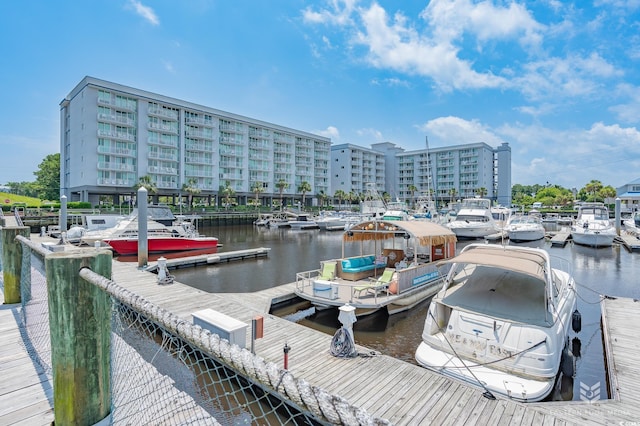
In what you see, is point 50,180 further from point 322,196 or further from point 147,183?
point 322,196

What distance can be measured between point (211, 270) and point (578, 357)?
17858mm

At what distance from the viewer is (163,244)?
25.8m

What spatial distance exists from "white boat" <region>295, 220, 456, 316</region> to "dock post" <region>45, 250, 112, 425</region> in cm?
903

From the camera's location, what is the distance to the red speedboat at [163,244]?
23.7 meters

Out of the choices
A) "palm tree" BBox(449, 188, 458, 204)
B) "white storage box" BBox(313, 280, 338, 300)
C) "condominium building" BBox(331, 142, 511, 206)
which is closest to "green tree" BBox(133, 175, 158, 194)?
"white storage box" BBox(313, 280, 338, 300)

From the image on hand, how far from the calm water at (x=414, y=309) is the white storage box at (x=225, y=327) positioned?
4.78m

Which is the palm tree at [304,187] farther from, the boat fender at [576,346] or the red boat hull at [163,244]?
the boat fender at [576,346]

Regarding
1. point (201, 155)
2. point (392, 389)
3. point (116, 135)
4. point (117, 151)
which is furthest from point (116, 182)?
point (392, 389)

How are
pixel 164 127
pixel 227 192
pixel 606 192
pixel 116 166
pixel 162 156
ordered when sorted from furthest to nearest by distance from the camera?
1. pixel 606 192
2. pixel 227 192
3. pixel 164 127
4. pixel 162 156
5. pixel 116 166

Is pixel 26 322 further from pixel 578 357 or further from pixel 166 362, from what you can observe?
pixel 578 357

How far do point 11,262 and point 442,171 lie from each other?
10220 cm

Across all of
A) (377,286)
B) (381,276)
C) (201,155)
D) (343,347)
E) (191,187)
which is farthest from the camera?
(201,155)

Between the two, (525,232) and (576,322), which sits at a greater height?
(525,232)

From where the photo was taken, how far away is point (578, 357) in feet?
31.4
